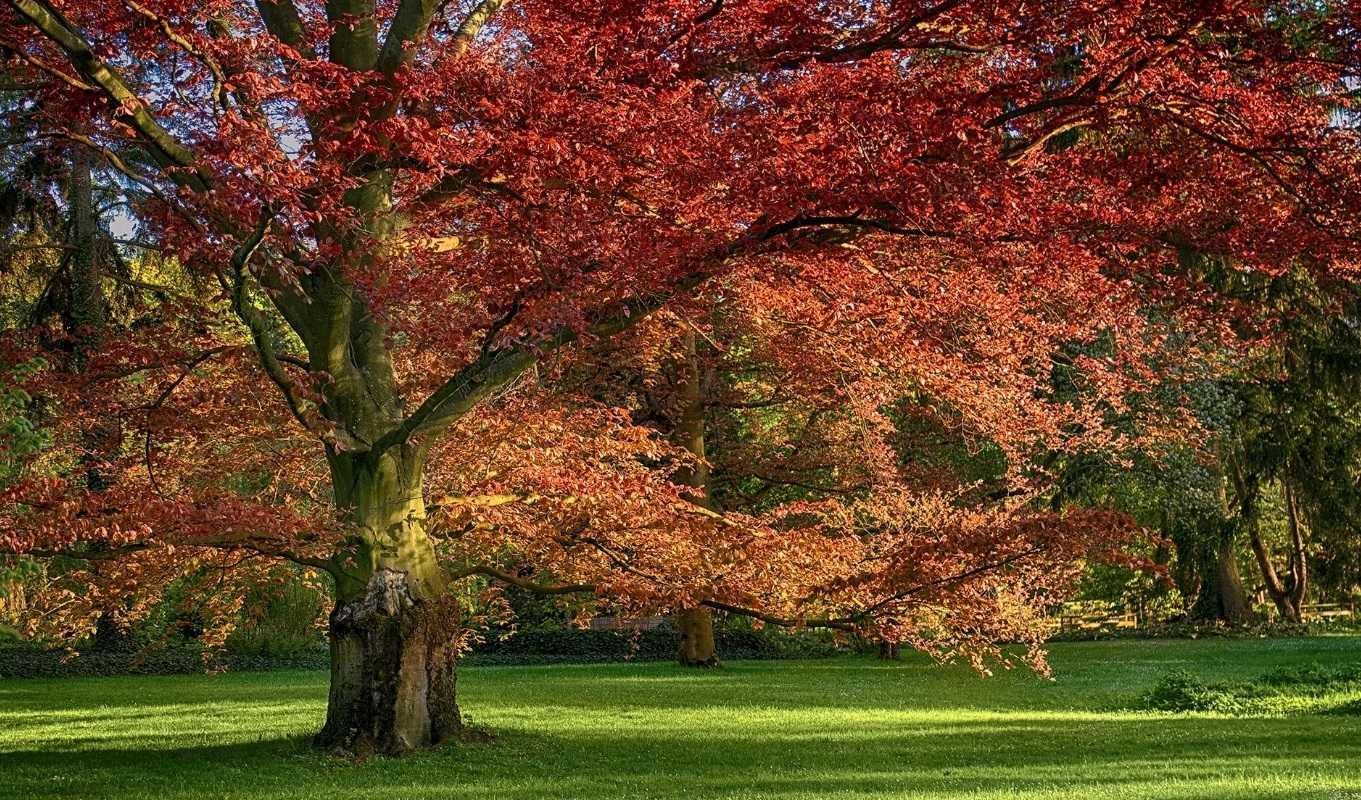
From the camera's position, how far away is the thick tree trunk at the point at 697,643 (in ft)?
82.9

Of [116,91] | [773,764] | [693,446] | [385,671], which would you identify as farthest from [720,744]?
[693,446]

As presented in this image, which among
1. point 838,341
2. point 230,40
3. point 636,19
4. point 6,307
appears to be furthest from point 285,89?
point 6,307

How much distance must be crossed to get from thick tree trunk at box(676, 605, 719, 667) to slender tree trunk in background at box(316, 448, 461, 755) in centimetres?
1307

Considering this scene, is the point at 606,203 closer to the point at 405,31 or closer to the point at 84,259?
the point at 405,31

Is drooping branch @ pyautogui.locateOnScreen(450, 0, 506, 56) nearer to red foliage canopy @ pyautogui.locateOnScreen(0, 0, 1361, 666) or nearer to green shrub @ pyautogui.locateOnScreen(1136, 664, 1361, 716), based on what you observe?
red foliage canopy @ pyautogui.locateOnScreen(0, 0, 1361, 666)

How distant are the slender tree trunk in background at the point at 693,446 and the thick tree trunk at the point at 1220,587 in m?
11.8

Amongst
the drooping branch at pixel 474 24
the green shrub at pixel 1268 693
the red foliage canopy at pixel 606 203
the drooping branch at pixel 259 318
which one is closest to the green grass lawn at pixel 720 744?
the green shrub at pixel 1268 693

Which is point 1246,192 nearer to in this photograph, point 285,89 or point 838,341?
point 838,341

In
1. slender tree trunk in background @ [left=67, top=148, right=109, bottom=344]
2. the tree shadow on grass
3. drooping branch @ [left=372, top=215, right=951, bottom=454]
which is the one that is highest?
slender tree trunk in background @ [left=67, top=148, right=109, bottom=344]

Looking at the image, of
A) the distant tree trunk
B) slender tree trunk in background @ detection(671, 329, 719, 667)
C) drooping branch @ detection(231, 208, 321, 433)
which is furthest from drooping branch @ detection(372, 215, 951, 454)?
the distant tree trunk

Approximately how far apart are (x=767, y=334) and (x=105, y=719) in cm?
973

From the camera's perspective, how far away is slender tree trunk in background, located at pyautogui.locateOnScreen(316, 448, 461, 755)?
467 inches

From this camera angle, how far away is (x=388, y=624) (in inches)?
468

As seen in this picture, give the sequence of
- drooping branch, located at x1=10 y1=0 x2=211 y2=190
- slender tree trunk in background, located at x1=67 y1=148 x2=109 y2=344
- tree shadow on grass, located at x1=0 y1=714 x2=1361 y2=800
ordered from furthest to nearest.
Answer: slender tree trunk in background, located at x1=67 y1=148 x2=109 y2=344 < tree shadow on grass, located at x1=0 y1=714 x2=1361 y2=800 < drooping branch, located at x1=10 y1=0 x2=211 y2=190
